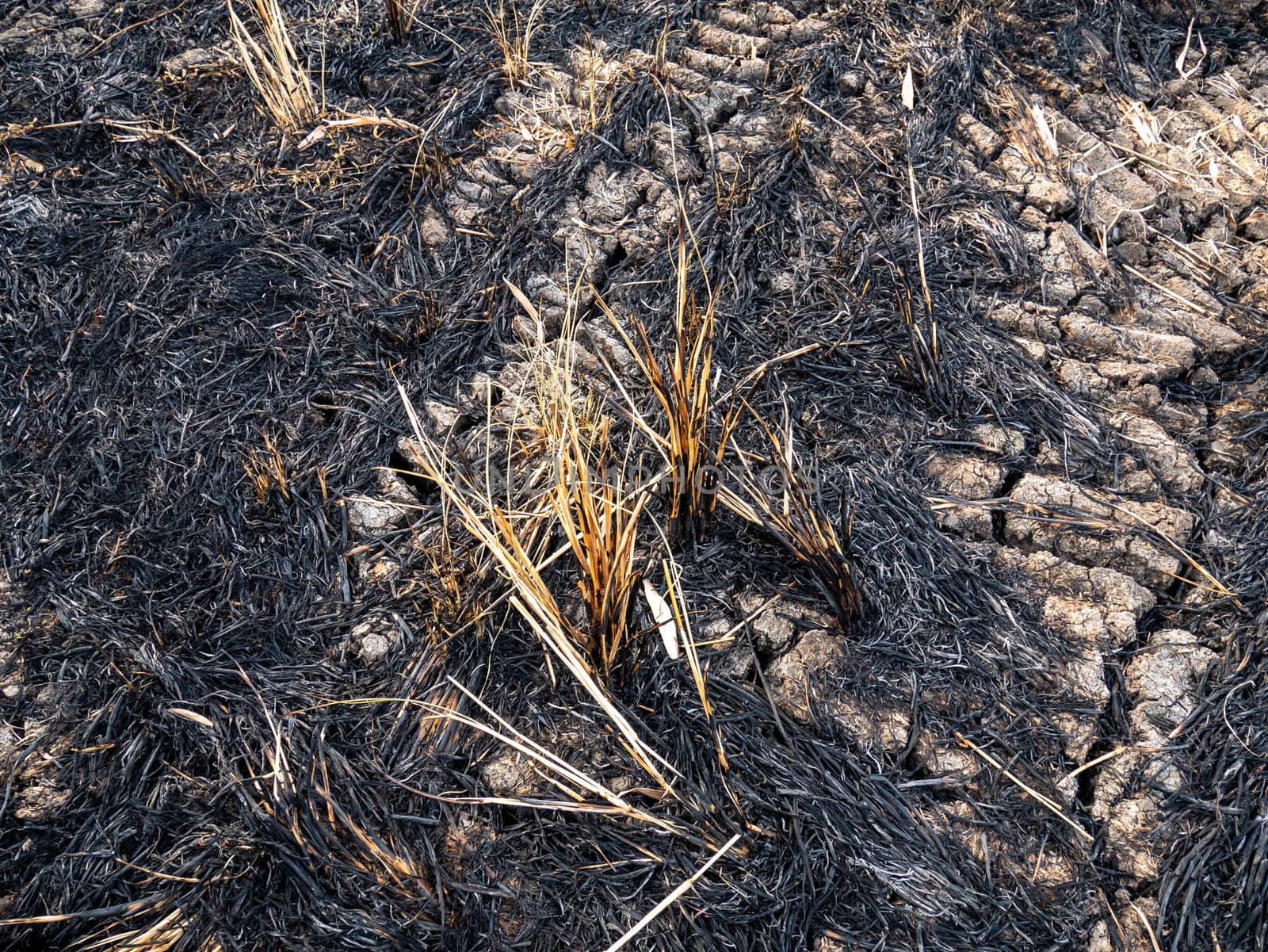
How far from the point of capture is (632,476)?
181 centimetres

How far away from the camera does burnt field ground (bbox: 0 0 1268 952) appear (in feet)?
4.83

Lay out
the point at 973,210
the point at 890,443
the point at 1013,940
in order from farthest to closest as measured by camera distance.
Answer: the point at 973,210 → the point at 890,443 → the point at 1013,940

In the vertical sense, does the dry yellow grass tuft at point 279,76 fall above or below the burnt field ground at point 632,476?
above

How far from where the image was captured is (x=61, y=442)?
6.34 ft

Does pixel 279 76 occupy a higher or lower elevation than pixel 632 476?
higher

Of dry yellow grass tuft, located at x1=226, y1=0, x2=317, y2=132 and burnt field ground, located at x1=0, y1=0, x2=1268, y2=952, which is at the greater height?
dry yellow grass tuft, located at x1=226, y1=0, x2=317, y2=132

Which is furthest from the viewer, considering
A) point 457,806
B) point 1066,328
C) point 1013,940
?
point 1066,328

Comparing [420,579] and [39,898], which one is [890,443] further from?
[39,898]

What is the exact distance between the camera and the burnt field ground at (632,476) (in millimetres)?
1474

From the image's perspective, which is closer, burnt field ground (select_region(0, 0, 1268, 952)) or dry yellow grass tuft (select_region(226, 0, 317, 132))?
burnt field ground (select_region(0, 0, 1268, 952))

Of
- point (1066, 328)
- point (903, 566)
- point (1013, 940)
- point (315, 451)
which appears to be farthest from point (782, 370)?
point (1013, 940)

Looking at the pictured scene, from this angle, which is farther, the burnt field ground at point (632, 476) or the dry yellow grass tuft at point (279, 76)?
the dry yellow grass tuft at point (279, 76)

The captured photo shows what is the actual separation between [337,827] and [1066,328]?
1819 mm

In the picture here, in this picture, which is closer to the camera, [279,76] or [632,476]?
[632,476]
